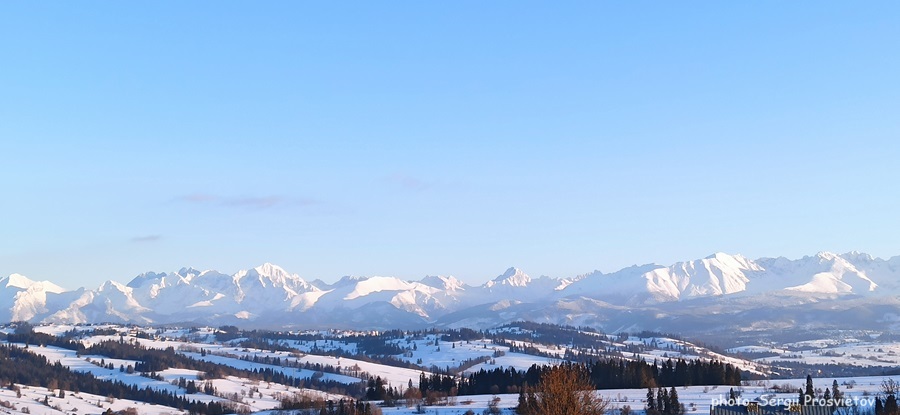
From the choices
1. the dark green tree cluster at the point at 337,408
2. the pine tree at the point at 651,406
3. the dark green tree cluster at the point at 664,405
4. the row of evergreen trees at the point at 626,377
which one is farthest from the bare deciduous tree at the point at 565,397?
the row of evergreen trees at the point at 626,377

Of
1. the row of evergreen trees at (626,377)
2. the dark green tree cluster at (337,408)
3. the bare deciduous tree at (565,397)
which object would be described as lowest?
the dark green tree cluster at (337,408)

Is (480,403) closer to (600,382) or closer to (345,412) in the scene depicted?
(345,412)

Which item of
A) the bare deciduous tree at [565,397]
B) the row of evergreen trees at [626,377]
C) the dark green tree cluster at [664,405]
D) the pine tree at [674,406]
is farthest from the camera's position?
the row of evergreen trees at [626,377]

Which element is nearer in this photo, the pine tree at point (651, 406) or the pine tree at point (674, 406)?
the pine tree at point (674, 406)

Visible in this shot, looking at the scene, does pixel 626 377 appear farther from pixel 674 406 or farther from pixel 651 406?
pixel 674 406

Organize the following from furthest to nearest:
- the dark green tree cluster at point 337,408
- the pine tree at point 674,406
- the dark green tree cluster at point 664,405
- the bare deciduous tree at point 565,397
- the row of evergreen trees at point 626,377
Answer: the row of evergreen trees at point 626,377 < the dark green tree cluster at point 337,408 < the dark green tree cluster at point 664,405 < the pine tree at point 674,406 < the bare deciduous tree at point 565,397

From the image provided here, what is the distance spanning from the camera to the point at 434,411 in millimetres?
111250

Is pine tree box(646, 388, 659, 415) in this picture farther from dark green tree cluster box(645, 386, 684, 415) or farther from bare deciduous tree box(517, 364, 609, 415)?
bare deciduous tree box(517, 364, 609, 415)

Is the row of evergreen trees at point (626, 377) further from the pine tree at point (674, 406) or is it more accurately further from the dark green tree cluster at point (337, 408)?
the pine tree at point (674, 406)

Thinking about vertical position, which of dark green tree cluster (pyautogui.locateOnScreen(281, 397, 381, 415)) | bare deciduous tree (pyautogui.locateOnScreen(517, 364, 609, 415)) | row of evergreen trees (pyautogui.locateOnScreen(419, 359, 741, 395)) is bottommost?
dark green tree cluster (pyautogui.locateOnScreen(281, 397, 381, 415))

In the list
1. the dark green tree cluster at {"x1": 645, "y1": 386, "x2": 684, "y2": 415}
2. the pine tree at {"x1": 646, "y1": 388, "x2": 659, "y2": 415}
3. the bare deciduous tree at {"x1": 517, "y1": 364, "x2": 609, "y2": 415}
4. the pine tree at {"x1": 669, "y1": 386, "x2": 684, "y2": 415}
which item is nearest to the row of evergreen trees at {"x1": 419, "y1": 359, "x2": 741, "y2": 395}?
Answer: the pine tree at {"x1": 646, "y1": 388, "x2": 659, "y2": 415}

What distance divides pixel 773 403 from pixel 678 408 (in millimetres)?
10727

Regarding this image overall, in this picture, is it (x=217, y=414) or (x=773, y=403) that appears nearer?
(x=773, y=403)

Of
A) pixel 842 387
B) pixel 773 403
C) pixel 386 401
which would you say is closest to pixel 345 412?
pixel 386 401
